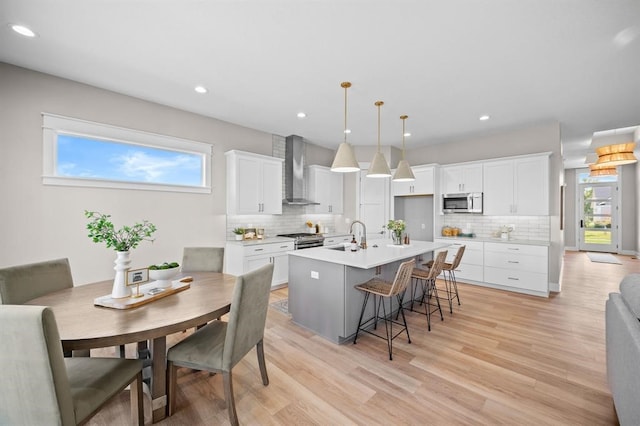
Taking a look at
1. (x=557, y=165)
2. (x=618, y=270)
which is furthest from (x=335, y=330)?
(x=618, y=270)

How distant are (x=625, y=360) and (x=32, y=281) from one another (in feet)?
12.5

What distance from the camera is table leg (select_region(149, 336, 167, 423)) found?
1.78 metres

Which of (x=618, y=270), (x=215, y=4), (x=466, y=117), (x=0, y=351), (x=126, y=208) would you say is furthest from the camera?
(x=618, y=270)

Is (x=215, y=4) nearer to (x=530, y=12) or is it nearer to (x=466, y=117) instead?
(x=530, y=12)

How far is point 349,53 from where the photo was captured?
8.73 ft

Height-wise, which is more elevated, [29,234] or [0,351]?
[29,234]

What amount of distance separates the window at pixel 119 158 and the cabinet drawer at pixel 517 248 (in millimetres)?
5144

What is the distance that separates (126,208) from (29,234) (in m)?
0.94

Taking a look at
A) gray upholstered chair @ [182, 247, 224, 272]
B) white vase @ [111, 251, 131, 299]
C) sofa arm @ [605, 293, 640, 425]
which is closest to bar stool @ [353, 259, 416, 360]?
sofa arm @ [605, 293, 640, 425]

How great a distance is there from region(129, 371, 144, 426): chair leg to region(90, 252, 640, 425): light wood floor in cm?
26

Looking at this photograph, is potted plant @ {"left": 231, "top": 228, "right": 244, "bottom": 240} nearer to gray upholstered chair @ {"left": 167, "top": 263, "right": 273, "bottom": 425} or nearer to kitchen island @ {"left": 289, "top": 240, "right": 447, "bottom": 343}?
kitchen island @ {"left": 289, "top": 240, "right": 447, "bottom": 343}

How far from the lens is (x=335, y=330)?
285cm

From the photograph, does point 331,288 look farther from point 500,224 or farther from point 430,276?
point 500,224

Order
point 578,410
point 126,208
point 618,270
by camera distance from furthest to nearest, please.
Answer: point 618,270
point 126,208
point 578,410
